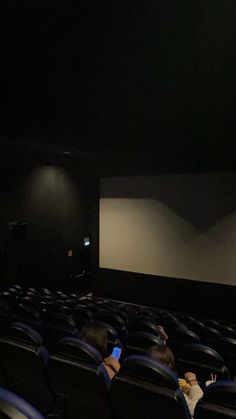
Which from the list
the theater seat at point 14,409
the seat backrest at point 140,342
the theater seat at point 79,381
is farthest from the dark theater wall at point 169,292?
the theater seat at point 14,409

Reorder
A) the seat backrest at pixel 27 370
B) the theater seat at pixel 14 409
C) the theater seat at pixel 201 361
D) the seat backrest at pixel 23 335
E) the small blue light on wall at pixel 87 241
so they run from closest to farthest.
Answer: the theater seat at pixel 14 409
the seat backrest at pixel 27 370
the seat backrest at pixel 23 335
the theater seat at pixel 201 361
the small blue light on wall at pixel 87 241

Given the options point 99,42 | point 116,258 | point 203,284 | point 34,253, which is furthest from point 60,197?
point 99,42

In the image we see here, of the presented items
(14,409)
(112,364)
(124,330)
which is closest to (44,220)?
(124,330)

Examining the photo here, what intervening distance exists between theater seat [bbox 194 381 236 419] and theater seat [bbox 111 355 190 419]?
11 centimetres

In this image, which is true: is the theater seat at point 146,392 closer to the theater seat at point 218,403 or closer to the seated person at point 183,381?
the theater seat at point 218,403

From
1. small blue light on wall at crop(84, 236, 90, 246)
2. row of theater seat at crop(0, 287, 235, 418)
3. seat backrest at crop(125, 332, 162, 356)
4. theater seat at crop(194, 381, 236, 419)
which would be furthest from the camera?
small blue light on wall at crop(84, 236, 90, 246)

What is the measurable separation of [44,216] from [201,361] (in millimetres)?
7137

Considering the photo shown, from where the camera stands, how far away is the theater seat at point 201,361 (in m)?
3.24

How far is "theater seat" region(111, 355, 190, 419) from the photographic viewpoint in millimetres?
1864

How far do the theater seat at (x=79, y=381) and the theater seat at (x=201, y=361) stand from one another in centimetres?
145

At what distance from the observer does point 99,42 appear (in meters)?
3.05

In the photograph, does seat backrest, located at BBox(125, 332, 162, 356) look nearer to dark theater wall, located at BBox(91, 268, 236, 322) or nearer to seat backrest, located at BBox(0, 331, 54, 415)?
seat backrest, located at BBox(0, 331, 54, 415)

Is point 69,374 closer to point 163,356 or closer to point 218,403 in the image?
point 163,356

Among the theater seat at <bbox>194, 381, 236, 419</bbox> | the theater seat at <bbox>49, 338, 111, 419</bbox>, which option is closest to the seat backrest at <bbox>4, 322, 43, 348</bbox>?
the theater seat at <bbox>49, 338, 111, 419</bbox>
